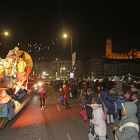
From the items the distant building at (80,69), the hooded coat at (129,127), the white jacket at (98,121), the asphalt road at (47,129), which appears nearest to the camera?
the hooded coat at (129,127)

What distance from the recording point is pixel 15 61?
34.9 feet

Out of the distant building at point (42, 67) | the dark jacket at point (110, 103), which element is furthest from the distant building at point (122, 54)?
the dark jacket at point (110, 103)

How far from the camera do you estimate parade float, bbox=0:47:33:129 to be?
6809 millimetres

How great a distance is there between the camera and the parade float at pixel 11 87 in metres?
6.81

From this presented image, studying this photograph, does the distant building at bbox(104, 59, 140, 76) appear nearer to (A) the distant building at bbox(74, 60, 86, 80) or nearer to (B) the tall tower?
(A) the distant building at bbox(74, 60, 86, 80)

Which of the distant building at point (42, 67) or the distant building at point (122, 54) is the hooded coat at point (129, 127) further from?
the distant building at point (122, 54)

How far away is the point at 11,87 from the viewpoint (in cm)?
912

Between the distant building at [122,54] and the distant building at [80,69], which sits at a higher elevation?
the distant building at [122,54]


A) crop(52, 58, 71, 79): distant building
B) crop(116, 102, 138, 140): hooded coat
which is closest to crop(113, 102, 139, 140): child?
crop(116, 102, 138, 140): hooded coat

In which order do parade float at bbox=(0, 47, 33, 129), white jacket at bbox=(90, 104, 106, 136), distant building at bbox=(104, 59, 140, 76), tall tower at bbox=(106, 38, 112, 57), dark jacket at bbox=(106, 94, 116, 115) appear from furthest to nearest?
tall tower at bbox=(106, 38, 112, 57) < distant building at bbox=(104, 59, 140, 76) < dark jacket at bbox=(106, 94, 116, 115) < parade float at bbox=(0, 47, 33, 129) < white jacket at bbox=(90, 104, 106, 136)

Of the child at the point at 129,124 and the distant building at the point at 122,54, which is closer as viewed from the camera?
the child at the point at 129,124

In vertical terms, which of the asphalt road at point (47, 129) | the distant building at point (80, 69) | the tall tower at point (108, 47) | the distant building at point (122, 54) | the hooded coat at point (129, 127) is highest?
the tall tower at point (108, 47)

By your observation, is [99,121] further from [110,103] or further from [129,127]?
[110,103]

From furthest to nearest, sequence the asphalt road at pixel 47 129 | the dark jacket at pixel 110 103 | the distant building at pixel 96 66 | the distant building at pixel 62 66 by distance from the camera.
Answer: the distant building at pixel 62 66
the distant building at pixel 96 66
the dark jacket at pixel 110 103
the asphalt road at pixel 47 129
